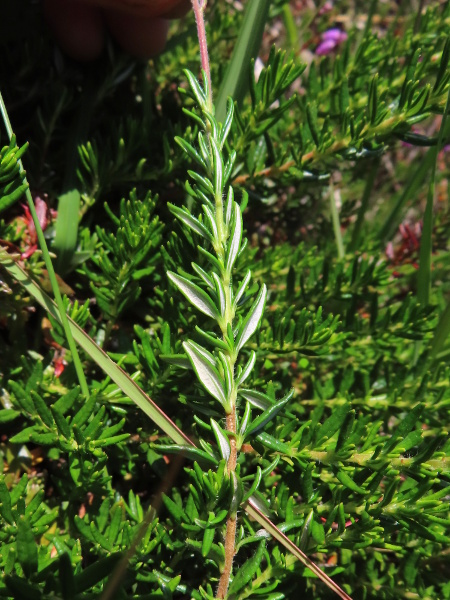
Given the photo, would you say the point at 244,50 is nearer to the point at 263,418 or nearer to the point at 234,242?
the point at 234,242

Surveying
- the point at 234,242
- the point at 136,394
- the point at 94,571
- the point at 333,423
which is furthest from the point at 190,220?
the point at 94,571

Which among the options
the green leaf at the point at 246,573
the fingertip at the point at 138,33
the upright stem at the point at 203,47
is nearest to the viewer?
the green leaf at the point at 246,573

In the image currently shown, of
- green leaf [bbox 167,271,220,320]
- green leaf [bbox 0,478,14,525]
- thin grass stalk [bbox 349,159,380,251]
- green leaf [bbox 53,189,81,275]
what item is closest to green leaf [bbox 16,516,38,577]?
green leaf [bbox 0,478,14,525]

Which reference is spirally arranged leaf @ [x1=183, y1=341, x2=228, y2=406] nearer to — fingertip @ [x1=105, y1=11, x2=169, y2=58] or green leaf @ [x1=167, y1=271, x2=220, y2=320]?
green leaf @ [x1=167, y1=271, x2=220, y2=320]

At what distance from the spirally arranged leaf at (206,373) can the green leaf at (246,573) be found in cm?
22

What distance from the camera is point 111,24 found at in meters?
1.50

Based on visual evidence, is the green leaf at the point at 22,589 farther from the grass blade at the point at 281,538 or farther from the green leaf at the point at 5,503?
the grass blade at the point at 281,538

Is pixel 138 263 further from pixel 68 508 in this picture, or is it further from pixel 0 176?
pixel 68 508

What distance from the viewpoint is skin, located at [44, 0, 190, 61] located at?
1.36 metres

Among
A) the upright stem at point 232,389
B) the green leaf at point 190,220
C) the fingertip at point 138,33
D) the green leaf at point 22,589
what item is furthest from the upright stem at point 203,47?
the green leaf at point 22,589

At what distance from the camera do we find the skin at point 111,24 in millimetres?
1358

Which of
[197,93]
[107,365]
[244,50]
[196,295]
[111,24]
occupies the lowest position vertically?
[107,365]

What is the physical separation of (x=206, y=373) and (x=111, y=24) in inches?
42.7

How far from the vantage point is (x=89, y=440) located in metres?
0.93
